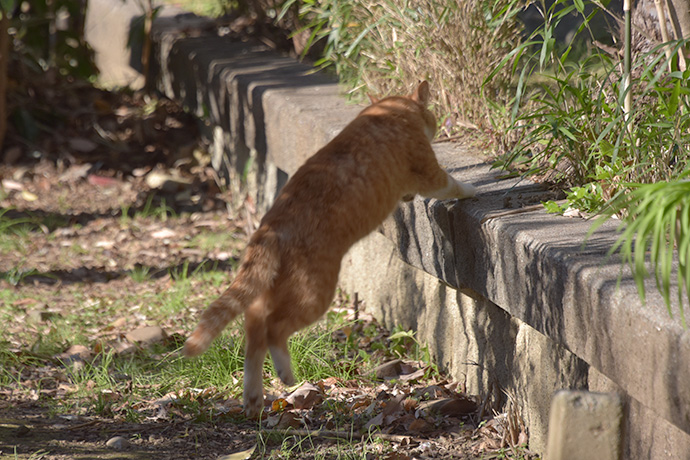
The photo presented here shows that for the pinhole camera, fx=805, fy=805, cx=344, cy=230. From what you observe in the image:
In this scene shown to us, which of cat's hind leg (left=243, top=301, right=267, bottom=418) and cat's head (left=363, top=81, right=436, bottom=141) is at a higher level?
cat's head (left=363, top=81, right=436, bottom=141)

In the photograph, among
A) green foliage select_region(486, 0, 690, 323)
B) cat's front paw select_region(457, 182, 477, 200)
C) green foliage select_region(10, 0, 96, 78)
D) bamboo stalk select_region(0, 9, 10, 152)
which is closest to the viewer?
green foliage select_region(486, 0, 690, 323)

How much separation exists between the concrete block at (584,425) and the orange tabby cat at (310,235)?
123 cm

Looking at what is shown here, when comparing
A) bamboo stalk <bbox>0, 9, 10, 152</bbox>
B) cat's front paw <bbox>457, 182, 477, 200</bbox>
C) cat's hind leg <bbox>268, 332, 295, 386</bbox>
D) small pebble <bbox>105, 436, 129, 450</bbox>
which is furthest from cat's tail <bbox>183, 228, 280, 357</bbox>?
bamboo stalk <bbox>0, 9, 10, 152</bbox>

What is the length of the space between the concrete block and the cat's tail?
1.24m

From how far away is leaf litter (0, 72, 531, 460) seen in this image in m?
2.87

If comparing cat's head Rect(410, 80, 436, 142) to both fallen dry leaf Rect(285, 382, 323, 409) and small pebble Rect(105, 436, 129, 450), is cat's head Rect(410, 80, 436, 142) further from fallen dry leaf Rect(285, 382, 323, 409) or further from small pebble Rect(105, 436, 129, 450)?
small pebble Rect(105, 436, 129, 450)

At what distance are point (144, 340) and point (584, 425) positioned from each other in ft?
8.77

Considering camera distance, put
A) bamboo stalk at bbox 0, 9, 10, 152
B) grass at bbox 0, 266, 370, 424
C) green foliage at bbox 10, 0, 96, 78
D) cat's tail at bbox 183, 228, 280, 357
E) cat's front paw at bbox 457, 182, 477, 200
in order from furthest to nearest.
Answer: green foliage at bbox 10, 0, 96, 78 < bamboo stalk at bbox 0, 9, 10, 152 < grass at bbox 0, 266, 370, 424 < cat's front paw at bbox 457, 182, 477, 200 < cat's tail at bbox 183, 228, 280, 357

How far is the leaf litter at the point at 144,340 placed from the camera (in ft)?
9.41

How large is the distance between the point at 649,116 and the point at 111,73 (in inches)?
291

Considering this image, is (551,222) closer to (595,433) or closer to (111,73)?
(595,433)

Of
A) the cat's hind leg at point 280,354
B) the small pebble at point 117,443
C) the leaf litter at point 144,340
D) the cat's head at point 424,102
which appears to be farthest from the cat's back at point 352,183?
the small pebble at point 117,443

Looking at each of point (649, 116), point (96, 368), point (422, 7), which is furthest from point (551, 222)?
point (96, 368)

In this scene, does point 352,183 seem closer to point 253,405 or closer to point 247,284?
point 247,284
